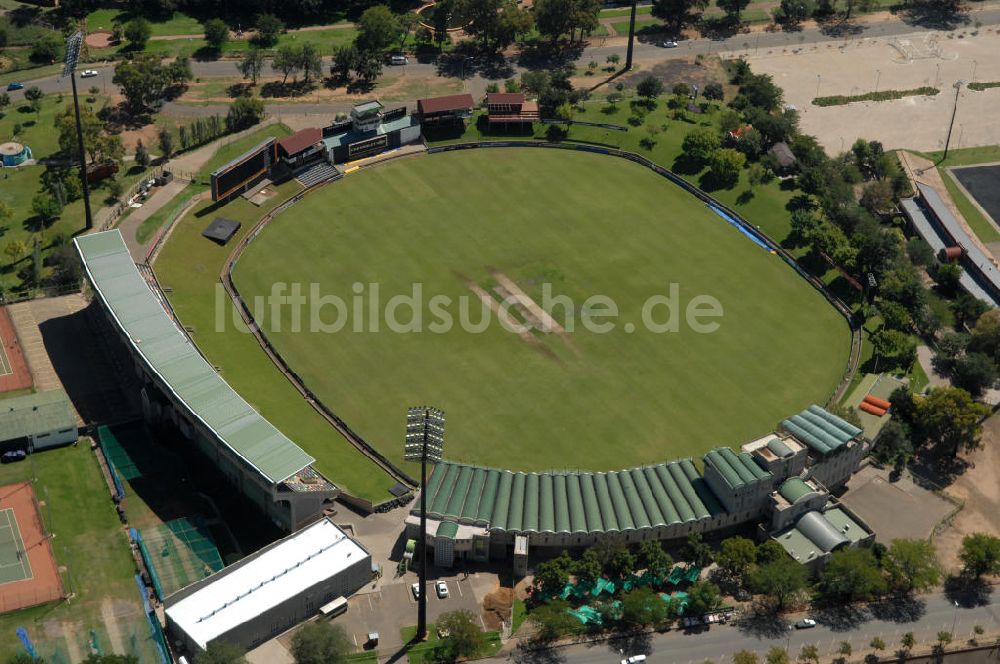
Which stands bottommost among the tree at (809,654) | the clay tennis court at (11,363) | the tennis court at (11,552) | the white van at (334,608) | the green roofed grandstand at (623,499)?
the tree at (809,654)

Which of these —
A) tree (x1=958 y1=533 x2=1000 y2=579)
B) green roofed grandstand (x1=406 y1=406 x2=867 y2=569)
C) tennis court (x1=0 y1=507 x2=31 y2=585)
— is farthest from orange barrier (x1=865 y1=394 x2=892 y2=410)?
tennis court (x1=0 y1=507 x2=31 y2=585)

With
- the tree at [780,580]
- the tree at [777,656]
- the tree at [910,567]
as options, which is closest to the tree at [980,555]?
the tree at [910,567]

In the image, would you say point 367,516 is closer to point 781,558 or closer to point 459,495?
point 459,495

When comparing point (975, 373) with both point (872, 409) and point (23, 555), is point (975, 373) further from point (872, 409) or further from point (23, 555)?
point (23, 555)

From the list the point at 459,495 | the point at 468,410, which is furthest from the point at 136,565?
the point at 468,410

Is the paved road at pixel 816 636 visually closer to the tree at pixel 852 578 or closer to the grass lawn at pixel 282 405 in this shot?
the tree at pixel 852 578

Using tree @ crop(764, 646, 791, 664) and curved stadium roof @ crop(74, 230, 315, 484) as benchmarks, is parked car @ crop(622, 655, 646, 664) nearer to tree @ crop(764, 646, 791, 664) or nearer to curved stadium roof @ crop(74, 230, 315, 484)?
tree @ crop(764, 646, 791, 664)
